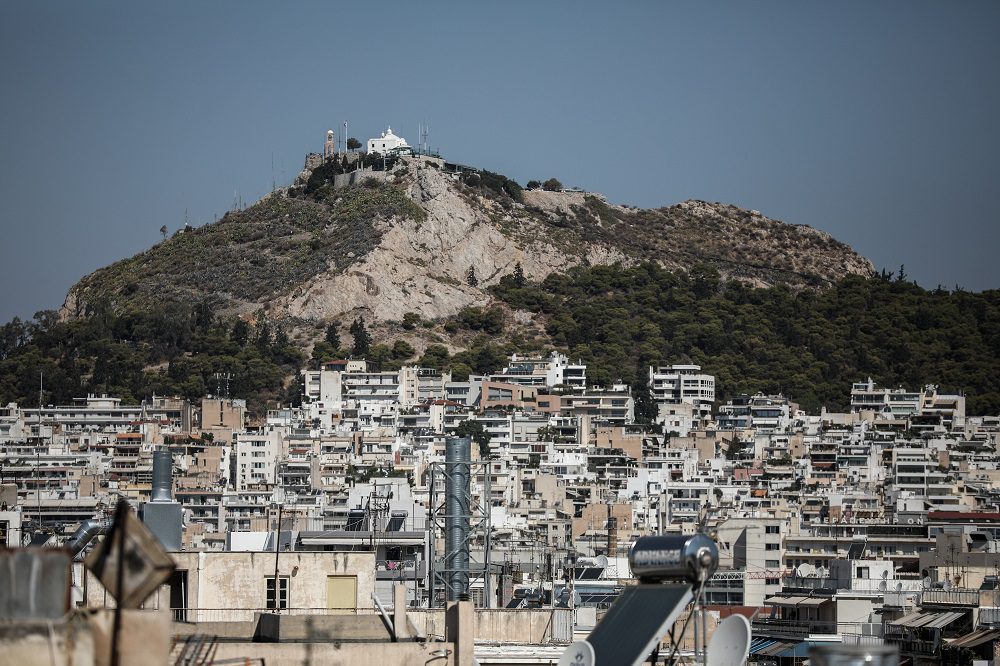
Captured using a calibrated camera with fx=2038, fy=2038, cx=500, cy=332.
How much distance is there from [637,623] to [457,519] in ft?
46.9

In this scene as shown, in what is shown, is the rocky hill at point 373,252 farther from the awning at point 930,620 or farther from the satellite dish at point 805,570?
the awning at point 930,620

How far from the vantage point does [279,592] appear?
66.2ft

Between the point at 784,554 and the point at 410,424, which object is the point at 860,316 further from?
the point at 784,554

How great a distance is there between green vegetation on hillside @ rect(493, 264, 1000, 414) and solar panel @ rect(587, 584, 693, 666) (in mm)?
137743

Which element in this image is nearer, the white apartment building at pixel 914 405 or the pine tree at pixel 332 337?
the white apartment building at pixel 914 405

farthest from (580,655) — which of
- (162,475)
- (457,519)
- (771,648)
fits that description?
(771,648)

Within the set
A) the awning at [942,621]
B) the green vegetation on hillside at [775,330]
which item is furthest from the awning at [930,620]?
the green vegetation on hillside at [775,330]

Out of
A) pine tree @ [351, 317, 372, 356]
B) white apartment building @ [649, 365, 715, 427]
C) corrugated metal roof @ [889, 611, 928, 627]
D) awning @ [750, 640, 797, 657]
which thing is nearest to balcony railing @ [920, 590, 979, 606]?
corrugated metal roof @ [889, 611, 928, 627]

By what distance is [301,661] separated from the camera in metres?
14.3

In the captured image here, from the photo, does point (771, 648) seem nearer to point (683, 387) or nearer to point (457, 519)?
point (457, 519)

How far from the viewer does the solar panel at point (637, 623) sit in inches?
459

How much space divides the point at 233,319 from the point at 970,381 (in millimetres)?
57437

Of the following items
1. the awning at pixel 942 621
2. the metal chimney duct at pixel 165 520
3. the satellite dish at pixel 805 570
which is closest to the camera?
the metal chimney duct at pixel 165 520

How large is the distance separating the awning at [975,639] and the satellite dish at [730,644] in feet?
45.5
